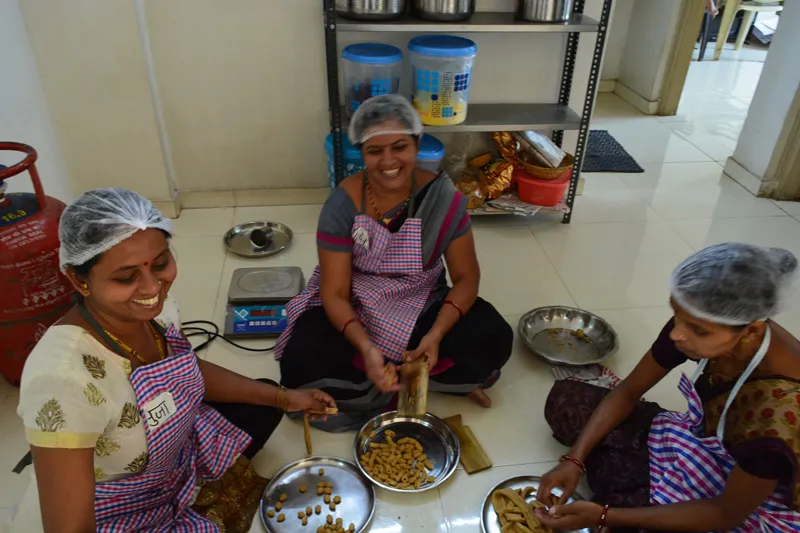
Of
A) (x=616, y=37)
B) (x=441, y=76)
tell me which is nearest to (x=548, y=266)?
(x=441, y=76)

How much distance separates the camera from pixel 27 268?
176 cm

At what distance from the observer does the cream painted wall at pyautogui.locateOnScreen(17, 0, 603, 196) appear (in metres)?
2.64

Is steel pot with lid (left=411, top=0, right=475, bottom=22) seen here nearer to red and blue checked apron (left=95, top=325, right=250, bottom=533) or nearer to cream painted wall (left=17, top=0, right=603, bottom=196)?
cream painted wall (left=17, top=0, right=603, bottom=196)

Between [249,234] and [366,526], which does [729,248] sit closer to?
[366,526]

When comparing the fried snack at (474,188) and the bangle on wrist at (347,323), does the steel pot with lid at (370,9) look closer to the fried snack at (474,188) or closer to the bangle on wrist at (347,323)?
the fried snack at (474,188)

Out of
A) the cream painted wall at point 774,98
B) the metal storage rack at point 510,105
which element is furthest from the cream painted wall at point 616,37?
the metal storage rack at point 510,105

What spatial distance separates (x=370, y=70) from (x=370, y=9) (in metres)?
0.25

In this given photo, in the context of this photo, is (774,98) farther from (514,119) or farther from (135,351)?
(135,351)

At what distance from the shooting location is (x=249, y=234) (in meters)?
2.94

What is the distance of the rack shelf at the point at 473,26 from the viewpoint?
246 cm

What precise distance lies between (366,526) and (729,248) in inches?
43.5

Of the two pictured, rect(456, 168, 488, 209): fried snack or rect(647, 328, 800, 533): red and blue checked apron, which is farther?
rect(456, 168, 488, 209): fried snack

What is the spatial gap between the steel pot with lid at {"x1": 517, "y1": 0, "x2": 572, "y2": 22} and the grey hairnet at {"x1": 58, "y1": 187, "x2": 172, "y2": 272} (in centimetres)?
202

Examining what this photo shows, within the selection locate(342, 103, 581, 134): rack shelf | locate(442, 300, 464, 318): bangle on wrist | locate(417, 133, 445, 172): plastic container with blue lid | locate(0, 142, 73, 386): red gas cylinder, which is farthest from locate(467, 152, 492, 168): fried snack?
locate(0, 142, 73, 386): red gas cylinder
